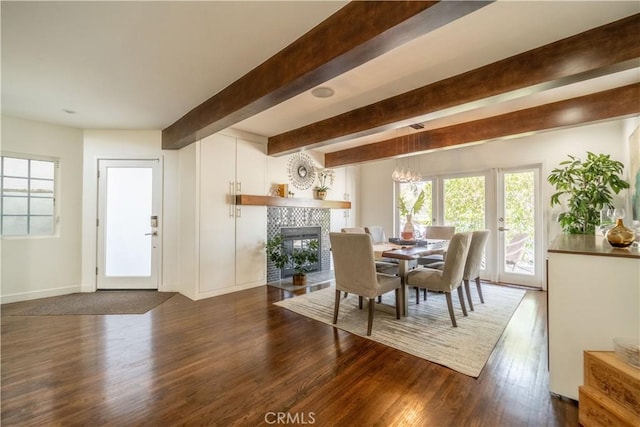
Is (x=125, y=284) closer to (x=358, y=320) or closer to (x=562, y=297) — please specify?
(x=358, y=320)

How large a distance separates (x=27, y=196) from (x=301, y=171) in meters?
3.97

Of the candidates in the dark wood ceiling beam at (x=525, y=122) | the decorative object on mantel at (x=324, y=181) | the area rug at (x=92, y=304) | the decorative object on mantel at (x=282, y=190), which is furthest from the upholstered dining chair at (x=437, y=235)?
the area rug at (x=92, y=304)

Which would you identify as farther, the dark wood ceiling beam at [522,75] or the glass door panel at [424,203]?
the glass door panel at [424,203]

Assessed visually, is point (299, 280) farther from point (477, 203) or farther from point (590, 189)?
point (590, 189)

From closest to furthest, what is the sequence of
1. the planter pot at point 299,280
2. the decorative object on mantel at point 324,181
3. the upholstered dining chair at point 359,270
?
the upholstered dining chair at point 359,270
the planter pot at point 299,280
the decorative object on mantel at point 324,181

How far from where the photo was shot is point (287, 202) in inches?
184

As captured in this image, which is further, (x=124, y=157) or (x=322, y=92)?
(x=124, y=157)

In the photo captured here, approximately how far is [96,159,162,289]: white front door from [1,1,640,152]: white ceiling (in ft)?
3.76

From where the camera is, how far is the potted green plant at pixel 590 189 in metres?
3.23

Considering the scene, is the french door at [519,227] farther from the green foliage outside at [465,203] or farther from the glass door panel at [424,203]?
the glass door panel at [424,203]

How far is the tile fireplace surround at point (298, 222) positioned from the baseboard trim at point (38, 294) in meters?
2.85

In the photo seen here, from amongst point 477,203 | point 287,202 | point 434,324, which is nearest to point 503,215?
point 477,203

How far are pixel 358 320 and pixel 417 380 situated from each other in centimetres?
107

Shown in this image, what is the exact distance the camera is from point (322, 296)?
3777 mm
